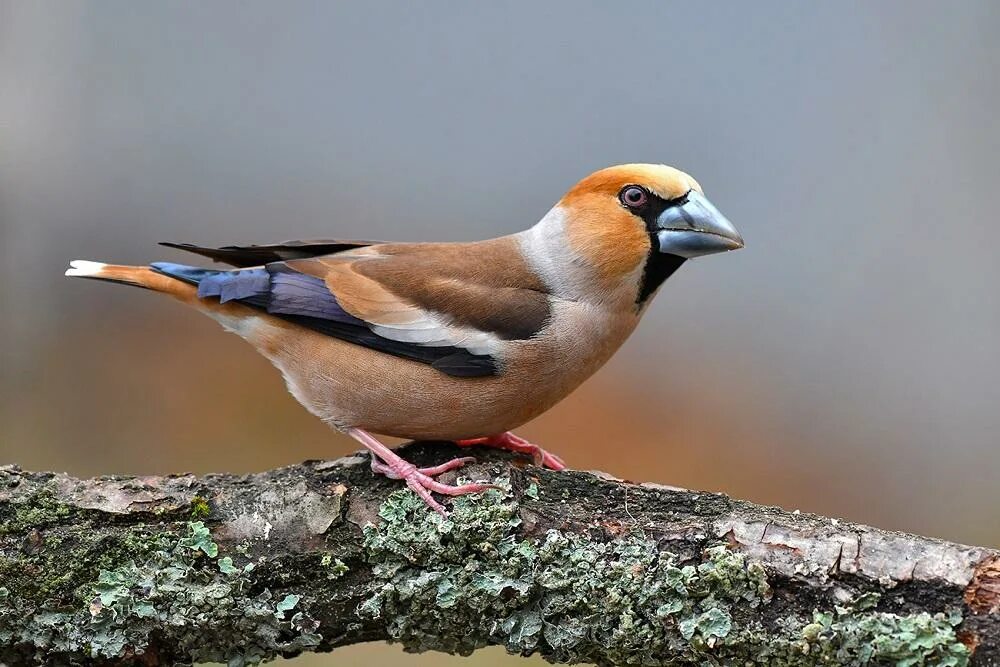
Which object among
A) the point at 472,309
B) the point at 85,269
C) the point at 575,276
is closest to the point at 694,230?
the point at 575,276

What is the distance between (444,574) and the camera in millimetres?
2010

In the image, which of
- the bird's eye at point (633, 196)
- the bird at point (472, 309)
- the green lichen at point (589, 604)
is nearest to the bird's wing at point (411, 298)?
the bird at point (472, 309)

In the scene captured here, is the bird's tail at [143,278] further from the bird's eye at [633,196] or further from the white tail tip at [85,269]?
the bird's eye at [633,196]

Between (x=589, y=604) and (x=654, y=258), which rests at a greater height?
(x=654, y=258)

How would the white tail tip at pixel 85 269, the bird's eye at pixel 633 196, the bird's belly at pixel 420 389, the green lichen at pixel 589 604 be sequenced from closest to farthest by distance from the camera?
the green lichen at pixel 589 604
the bird's belly at pixel 420 389
the bird's eye at pixel 633 196
the white tail tip at pixel 85 269

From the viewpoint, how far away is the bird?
2.34 metres

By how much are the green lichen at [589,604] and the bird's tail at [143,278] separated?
0.89 m

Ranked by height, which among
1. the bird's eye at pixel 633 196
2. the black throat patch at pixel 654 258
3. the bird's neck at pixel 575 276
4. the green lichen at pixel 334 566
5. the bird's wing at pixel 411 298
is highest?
the bird's eye at pixel 633 196

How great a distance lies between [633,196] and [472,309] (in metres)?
A: 0.48

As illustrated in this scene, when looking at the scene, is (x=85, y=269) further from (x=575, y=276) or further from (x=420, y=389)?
(x=575, y=276)

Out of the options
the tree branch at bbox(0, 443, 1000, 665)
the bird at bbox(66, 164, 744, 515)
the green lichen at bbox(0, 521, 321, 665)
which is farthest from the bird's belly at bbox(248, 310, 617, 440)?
the green lichen at bbox(0, 521, 321, 665)

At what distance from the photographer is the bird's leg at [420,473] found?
2.13m

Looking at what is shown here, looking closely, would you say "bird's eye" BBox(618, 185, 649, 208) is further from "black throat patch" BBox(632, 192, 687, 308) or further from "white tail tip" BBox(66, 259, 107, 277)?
"white tail tip" BBox(66, 259, 107, 277)

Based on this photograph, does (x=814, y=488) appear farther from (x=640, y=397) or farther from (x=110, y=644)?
(x=110, y=644)
